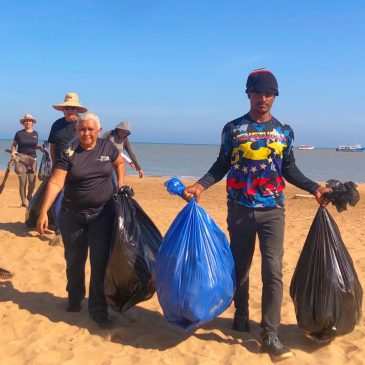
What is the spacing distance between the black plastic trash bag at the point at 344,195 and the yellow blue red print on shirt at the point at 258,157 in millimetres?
363

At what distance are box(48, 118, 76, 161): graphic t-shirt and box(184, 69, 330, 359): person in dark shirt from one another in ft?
7.82

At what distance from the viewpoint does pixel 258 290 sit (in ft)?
14.8

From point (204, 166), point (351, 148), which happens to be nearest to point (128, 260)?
point (204, 166)

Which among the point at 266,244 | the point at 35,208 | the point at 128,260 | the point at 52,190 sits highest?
the point at 52,190

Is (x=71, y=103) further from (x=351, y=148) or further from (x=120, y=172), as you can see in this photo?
(x=351, y=148)

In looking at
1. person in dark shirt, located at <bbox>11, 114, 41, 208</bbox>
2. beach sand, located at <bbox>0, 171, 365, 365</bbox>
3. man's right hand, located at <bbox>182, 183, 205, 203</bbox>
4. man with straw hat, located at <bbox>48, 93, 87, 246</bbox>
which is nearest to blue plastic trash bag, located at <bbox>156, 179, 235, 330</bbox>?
man's right hand, located at <bbox>182, 183, 205, 203</bbox>

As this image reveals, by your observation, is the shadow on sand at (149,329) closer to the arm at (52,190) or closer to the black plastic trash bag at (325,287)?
the black plastic trash bag at (325,287)

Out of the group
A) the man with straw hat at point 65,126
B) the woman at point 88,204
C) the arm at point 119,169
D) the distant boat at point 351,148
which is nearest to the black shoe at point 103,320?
the woman at point 88,204

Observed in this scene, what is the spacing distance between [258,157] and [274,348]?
1.30 m

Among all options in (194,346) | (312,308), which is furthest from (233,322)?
(312,308)

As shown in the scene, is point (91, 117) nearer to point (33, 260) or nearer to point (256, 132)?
point (256, 132)

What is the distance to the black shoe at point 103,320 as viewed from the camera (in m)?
3.55

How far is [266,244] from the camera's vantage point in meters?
3.20

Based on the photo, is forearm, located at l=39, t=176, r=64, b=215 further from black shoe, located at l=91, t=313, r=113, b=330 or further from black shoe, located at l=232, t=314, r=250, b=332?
black shoe, located at l=232, t=314, r=250, b=332
